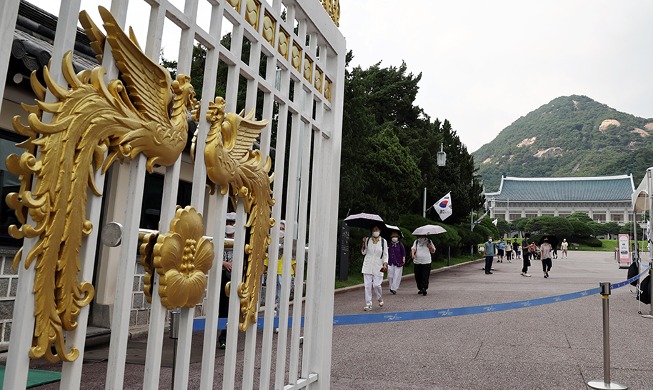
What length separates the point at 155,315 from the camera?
1.73 metres

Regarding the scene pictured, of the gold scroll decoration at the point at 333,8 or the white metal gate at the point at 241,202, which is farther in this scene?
the gold scroll decoration at the point at 333,8

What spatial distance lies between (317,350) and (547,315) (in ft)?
26.2

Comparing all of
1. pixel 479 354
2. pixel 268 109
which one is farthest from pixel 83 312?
pixel 479 354

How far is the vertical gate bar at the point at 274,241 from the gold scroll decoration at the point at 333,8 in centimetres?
81

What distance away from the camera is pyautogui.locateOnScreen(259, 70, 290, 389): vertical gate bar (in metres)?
2.39

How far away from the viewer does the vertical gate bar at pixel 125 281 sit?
1569mm

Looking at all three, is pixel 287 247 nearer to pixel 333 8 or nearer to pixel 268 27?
pixel 268 27

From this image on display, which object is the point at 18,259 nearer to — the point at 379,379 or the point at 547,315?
the point at 379,379

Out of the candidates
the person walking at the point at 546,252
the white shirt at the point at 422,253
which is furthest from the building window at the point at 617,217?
the white shirt at the point at 422,253

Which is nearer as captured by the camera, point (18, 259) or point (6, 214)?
point (18, 259)

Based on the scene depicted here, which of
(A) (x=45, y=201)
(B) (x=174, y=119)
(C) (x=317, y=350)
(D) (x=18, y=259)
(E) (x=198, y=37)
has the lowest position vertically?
(C) (x=317, y=350)

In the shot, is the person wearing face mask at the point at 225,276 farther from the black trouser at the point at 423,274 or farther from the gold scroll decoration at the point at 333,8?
the black trouser at the point at 423,274

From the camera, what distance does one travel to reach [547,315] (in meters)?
9.59

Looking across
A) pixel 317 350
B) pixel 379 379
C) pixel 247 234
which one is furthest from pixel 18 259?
pixel 379 379
